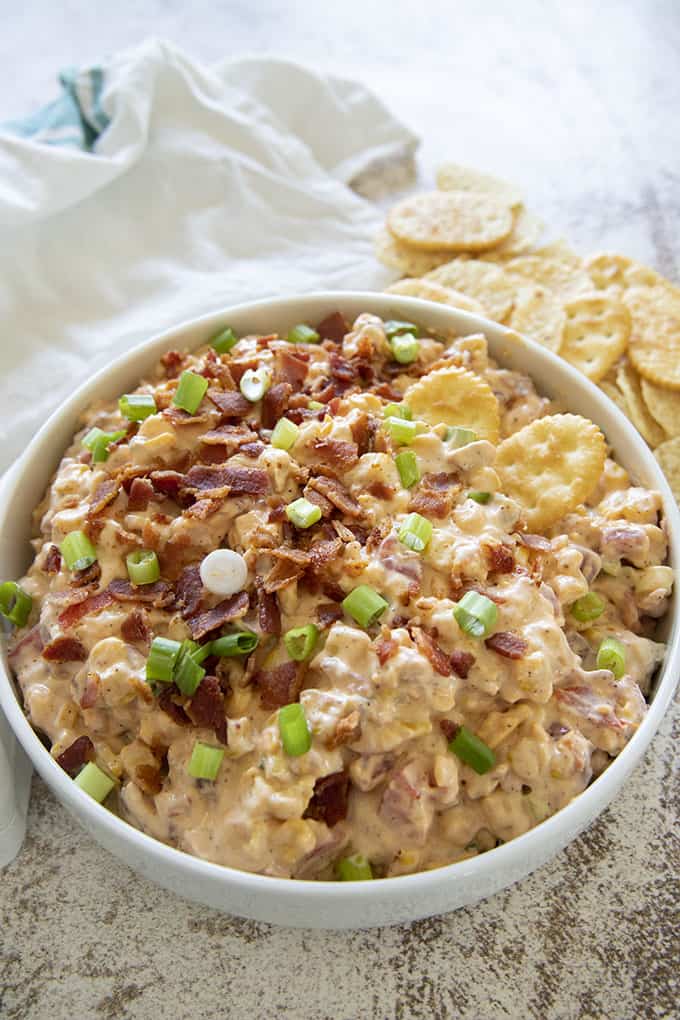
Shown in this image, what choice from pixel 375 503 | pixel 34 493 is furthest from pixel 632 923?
pixel 34 493

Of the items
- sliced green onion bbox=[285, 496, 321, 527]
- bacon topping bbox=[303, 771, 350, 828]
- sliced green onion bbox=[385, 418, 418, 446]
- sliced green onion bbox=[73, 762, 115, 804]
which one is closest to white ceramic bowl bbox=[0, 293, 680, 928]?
sliced green onion bbox=[73, 762, 115, 804]

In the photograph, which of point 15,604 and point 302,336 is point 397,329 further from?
point 15,604

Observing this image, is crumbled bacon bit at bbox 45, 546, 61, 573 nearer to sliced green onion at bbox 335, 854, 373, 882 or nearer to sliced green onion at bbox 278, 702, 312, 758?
sliced green onion at bbox 278, 702, 312, 758

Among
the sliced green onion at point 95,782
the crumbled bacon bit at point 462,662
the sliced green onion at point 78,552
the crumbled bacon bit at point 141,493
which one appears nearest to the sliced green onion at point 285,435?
the crumbled bacon bit at point 141,493

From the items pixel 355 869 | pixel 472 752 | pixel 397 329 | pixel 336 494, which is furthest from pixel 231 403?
pixel 355 869

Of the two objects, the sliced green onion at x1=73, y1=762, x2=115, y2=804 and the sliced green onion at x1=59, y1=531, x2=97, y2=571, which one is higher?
the sliced green onion at x1=59, y1=531, x2=97, y2=571

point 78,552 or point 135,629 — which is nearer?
point 135,629
